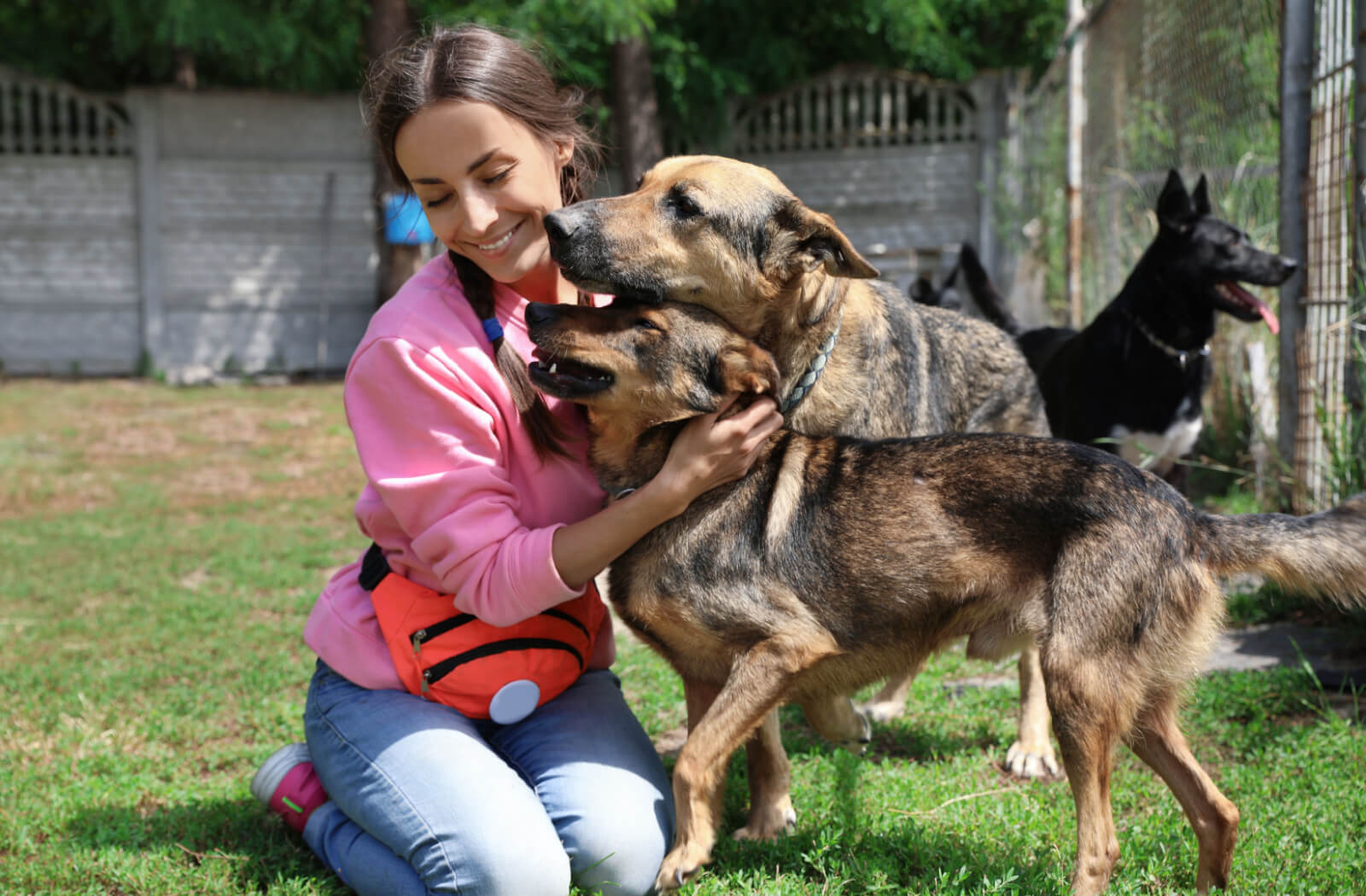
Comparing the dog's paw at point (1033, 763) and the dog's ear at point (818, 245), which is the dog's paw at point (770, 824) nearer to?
the dog's paw at point (1033, 763)

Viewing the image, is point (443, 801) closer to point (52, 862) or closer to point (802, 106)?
point (52, 862)

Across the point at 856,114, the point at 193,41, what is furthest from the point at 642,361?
the point at 856,114

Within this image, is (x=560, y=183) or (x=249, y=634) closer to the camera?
(x=560, y=183)

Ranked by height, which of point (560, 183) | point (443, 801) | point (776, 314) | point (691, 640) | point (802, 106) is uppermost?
point (802, 106)

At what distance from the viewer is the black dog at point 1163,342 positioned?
5.93m

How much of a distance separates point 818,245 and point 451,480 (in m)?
1.14

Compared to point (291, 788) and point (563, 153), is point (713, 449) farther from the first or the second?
point (291, 788)

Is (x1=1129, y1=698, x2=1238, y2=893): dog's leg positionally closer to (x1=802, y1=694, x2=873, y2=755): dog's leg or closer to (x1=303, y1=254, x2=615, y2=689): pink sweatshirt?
(x1=802, y1=694, x2=873, y2=755): dog's leg

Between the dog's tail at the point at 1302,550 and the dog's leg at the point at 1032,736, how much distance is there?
3.36ft

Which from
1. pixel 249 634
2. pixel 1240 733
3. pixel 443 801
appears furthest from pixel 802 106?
pixel 443 801

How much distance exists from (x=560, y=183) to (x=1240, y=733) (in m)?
2.82

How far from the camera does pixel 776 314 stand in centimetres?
307

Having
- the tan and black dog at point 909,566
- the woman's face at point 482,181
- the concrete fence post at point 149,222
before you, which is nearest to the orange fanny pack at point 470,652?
the tan and black dog at point 909,566

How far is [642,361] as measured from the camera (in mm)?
2725
